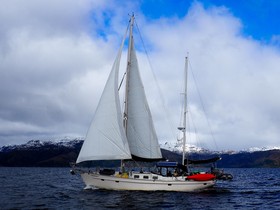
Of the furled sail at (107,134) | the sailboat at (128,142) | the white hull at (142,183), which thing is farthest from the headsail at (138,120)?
the white hull at (142,183)

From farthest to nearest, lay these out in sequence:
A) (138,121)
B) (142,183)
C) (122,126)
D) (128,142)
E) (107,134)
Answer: (138,121) < (128,142) < (142,183) < (122,126) < (107,134)

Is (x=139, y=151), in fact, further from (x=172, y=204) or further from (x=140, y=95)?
(x=172, y=204)

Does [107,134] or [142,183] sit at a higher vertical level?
[107,134]

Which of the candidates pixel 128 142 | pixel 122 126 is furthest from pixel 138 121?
pixel 122 126

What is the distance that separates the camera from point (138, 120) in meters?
46.0

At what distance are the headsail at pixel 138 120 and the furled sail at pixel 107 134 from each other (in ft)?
9.12

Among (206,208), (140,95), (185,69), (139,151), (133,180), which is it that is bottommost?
(206,208)

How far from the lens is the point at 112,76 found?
45219mm

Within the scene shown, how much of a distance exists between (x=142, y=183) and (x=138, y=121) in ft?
26.2

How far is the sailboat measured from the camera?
4262cm

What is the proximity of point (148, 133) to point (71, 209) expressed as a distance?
643 inches

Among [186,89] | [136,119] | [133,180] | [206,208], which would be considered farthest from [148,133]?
[206,208]

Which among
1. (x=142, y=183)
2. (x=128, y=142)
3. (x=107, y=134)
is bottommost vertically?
(x=142, y=183)

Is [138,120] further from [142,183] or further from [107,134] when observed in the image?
[142,183]
